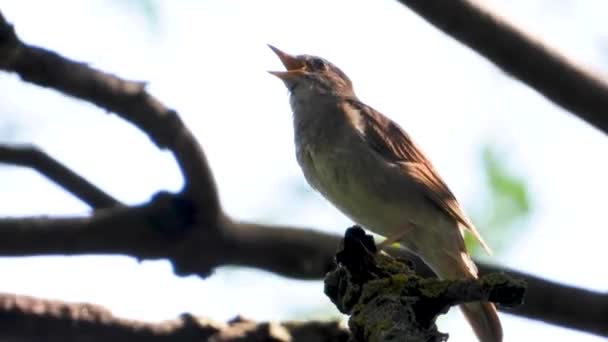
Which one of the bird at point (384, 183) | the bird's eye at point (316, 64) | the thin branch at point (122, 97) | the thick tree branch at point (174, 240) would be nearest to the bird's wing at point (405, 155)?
the bird at point (384, 183)

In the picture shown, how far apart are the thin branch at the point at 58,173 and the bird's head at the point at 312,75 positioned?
2677mm

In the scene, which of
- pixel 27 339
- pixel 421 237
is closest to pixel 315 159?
pixel 421 237

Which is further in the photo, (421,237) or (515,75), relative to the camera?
(421,237)

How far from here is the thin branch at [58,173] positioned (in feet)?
16.7

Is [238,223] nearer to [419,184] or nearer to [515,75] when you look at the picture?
[515,75]

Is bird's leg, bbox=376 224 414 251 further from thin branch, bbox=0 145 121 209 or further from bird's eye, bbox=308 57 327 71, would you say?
thin branch, bbox=0 145 121 209

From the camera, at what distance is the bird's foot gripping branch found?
2.94m

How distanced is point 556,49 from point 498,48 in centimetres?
25

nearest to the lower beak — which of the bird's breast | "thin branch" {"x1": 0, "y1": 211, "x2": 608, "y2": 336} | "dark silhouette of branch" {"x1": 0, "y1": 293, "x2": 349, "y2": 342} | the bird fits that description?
the bird

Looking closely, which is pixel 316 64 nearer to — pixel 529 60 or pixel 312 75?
pixel 312 75

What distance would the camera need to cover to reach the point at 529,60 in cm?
497

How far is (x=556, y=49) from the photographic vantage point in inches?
195

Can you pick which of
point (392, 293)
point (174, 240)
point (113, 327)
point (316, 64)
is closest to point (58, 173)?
point (174, 240)

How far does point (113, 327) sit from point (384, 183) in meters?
2.94
